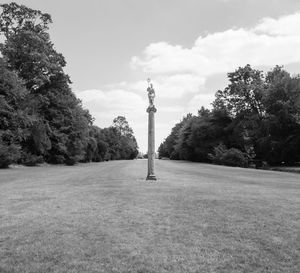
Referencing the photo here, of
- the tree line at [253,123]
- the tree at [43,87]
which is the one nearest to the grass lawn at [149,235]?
the tree at [43,87]

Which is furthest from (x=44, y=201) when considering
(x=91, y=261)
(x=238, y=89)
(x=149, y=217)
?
(x=238, y=89)

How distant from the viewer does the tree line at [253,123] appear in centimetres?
4747

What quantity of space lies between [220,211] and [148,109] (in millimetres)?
11656

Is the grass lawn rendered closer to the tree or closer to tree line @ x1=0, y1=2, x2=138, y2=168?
tree line @ x1=0, y1=2, x2=138, y2=168

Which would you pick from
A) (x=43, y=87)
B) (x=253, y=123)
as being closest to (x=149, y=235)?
(x=43, y=87)

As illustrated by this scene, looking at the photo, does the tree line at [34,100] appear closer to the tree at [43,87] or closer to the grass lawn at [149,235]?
the tree at [43,87]

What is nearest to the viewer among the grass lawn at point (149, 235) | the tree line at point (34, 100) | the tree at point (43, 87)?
the grass lawn at point (149, 235)

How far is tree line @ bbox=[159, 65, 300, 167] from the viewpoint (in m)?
47.5

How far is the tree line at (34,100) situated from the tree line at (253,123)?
24.2 meters

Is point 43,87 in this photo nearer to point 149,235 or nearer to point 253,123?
point 253,123

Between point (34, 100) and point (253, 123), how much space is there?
34750 millimetres

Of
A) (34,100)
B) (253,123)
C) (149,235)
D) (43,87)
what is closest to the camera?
(149,235)

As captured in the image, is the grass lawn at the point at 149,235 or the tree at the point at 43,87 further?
the tree at the point at 43,87

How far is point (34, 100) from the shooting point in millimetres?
43344
